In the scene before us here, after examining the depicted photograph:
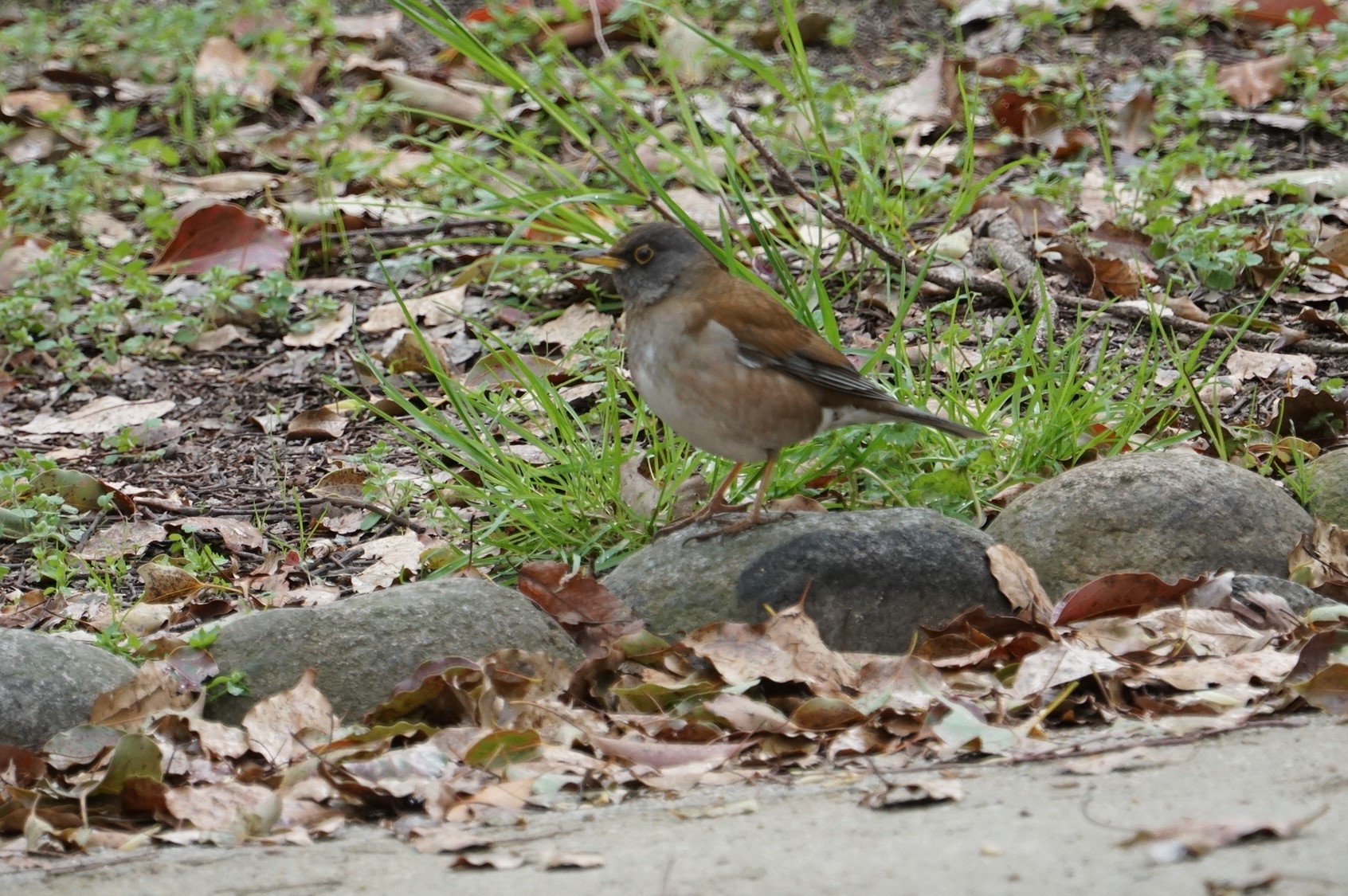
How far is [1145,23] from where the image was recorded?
906 cm

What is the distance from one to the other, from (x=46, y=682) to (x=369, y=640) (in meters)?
0.69

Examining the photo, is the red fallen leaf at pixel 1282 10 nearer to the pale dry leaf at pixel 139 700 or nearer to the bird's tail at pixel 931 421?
the bird's tail at pixel 931 421

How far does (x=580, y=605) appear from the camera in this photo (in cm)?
410

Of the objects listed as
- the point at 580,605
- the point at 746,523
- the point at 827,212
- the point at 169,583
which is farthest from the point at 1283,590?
the point at 169,583

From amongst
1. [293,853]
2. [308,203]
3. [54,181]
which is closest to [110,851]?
[293,853]

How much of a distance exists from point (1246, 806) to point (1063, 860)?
1.20 ft

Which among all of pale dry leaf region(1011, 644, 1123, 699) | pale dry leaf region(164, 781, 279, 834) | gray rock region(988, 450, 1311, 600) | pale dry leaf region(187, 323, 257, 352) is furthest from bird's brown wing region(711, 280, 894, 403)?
pale dry leaf region(187, 323, 257, 352)

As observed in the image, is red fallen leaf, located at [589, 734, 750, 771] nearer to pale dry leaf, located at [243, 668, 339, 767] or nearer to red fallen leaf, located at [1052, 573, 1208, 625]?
pale dry leaf, located at [243, 668, 339, 767]

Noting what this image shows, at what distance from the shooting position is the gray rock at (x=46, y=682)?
3.46 meters

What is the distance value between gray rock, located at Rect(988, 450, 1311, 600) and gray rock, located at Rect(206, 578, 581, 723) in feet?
4.12

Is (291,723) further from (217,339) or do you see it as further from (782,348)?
(217,339)

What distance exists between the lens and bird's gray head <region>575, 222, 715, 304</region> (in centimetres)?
448

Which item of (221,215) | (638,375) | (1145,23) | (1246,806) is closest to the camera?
(1246,806)

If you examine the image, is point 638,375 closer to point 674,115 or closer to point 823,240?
point 823,240
